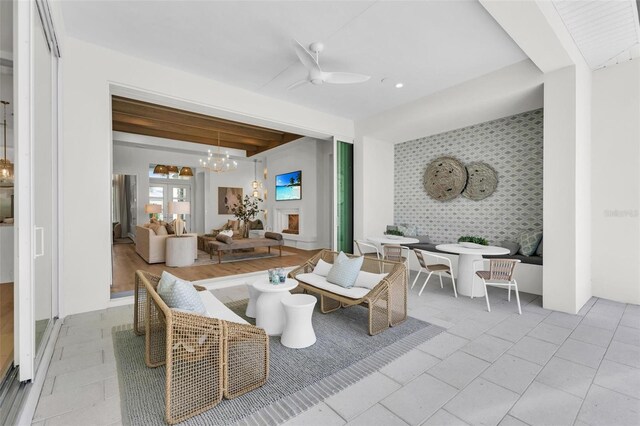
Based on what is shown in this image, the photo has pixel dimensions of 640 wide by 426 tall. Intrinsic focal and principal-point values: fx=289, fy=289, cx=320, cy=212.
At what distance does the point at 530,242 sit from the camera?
439 centimetres

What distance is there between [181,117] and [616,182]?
759cm

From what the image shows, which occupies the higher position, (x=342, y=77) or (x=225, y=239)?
(x=342, y=77)

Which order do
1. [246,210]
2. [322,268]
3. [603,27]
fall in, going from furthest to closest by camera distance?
[246,210] < [322,268] < [603,27]

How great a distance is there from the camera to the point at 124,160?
8898mm

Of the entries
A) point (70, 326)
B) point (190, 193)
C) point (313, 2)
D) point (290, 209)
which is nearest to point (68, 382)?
point (70, 326)

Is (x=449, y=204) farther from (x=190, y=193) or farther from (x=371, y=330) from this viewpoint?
(x=190, y=193)

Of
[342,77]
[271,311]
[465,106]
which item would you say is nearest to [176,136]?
[342,77]

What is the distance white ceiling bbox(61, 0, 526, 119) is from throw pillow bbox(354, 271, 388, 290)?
2.69m

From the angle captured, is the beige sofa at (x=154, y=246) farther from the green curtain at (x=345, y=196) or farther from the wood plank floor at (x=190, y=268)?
the green curtain at (x=345, y=196)

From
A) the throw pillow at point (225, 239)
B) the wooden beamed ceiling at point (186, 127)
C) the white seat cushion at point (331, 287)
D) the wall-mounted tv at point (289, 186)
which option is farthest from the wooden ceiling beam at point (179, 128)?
the white seat cushion at point (331, 287)

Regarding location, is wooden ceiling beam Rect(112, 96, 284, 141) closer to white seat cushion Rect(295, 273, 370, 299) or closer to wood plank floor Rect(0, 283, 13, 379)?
wood plank floor Rect(0, 283, 13, 379)

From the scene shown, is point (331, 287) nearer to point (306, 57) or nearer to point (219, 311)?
point (219, 311)

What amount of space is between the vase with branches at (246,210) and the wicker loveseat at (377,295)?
17.4ft

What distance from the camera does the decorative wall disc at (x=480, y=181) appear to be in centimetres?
513
